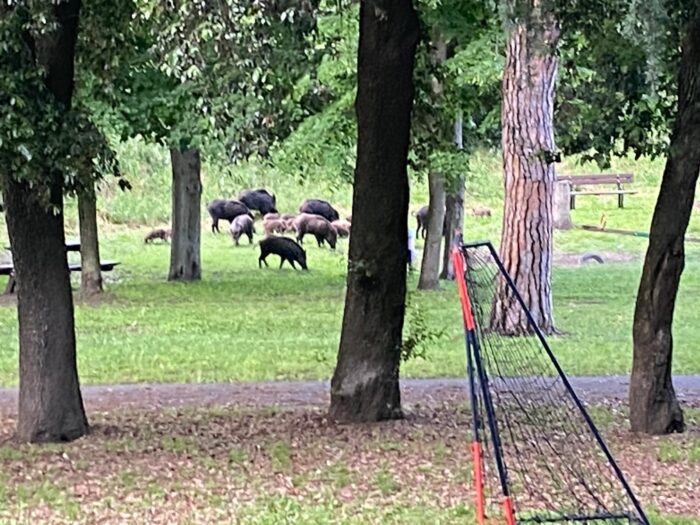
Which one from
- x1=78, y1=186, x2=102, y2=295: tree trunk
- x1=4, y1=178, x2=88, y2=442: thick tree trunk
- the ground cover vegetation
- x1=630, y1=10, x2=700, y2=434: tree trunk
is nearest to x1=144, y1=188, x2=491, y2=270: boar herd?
x1=78, y1=186, x2=102, y2=295: tree trunk

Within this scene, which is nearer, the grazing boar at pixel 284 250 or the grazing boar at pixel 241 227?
the grazing boar at pixel 284 250

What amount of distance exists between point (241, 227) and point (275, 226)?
1.70 meters

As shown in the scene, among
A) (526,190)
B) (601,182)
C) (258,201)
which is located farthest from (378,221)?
(601,182)

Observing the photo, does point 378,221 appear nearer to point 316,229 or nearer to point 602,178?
point 316,229

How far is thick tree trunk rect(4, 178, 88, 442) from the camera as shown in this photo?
9227 millimetres

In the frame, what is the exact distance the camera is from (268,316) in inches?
762

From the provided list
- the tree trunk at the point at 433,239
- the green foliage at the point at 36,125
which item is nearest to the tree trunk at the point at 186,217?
the tree trunk at the point at 433,239

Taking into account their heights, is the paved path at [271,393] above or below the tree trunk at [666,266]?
below

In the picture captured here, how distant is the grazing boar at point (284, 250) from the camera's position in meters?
28.4

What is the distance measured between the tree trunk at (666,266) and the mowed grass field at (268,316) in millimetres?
3062

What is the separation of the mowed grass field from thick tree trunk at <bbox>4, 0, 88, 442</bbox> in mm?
1987

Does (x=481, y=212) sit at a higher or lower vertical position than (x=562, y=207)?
lower

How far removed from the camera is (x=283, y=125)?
39.8ft

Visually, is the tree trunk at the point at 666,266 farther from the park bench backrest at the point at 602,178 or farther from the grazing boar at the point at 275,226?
the park bench backrest at the point at 602,178
